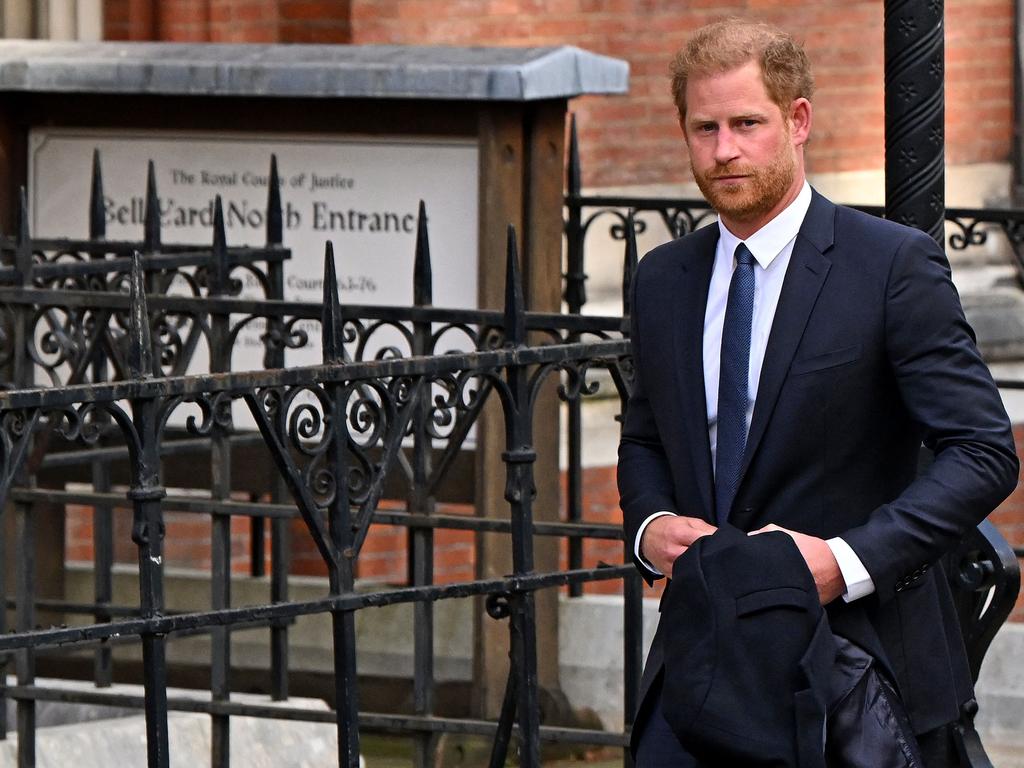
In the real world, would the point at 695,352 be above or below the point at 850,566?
above

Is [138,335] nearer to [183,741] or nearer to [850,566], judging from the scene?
[850,566]

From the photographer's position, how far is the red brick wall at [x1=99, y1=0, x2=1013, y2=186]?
865 cm

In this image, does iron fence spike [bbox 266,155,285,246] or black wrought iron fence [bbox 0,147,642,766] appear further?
iron fence spike [bbox 266,155,285,246]

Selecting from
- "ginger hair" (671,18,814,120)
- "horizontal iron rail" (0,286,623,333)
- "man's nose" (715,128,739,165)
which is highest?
"ginger hair" (671,18,814,120)

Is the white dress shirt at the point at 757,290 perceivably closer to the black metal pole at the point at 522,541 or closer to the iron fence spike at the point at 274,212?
the black metal pole at the point at 522,541

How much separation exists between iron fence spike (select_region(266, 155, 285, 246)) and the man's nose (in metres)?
3.43

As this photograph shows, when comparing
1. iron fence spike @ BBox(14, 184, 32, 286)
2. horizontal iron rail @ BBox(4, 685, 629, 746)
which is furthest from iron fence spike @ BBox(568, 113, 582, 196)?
horizontal iron rail @ BBox(4, 685, 629, 746)

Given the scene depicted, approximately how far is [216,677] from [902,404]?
2.91 m

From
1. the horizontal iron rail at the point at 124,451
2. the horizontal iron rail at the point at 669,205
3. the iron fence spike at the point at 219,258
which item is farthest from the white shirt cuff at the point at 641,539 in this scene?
the horizontal iron rail at the point at 669,205

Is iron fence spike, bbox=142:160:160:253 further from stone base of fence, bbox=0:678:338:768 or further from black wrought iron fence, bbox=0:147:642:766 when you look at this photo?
stone base of fence, bbox=0:678:338:768

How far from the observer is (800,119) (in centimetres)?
299

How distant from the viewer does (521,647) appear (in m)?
4.31

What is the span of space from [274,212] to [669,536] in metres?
3.47

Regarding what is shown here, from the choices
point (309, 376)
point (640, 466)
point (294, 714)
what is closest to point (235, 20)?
point (294, 714)
